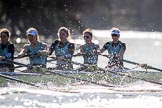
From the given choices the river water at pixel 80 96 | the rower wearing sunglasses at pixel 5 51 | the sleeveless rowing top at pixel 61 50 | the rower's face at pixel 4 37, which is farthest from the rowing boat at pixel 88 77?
the rower's face at pixel 4 37

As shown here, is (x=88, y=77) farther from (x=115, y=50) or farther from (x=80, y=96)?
(x=80, y=96)

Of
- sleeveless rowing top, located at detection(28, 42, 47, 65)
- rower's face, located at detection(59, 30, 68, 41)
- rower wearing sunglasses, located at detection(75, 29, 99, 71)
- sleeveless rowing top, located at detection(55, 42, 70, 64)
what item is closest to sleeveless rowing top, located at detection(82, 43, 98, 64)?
rower wearing sunglasses, located at detection(75, 29, 99, 71)

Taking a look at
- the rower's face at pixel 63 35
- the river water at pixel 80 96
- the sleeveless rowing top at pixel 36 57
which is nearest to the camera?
the river water at pixel 80 96

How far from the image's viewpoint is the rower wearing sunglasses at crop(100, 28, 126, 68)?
21453mm

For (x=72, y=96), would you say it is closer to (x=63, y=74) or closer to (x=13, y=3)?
(x=63, y=74)

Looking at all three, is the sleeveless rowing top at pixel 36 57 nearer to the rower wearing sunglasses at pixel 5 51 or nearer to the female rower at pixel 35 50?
the female rower at pixel 35 50

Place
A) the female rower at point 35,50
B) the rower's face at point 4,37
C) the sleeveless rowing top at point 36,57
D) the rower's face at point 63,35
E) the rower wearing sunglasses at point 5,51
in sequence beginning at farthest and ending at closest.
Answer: the rower's face at point 63,35 → the sleeveless rowing top at point 36,57 → the female rower at point 35,50 → the rower's face at point 4,37 → the rower wearing sunglasses at point 5,51

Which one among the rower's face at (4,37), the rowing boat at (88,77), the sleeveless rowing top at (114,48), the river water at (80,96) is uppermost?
the rower's face at (4,37)

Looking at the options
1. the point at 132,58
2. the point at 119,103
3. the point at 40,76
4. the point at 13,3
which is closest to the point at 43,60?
the point at 40,76

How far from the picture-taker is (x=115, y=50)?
72.9 ft

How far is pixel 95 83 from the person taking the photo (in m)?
19.0

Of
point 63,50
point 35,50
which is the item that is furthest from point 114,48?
point 35,50

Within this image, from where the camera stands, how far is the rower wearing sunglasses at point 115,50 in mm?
21453

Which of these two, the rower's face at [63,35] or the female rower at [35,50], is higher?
the rower's face at [63,35]
